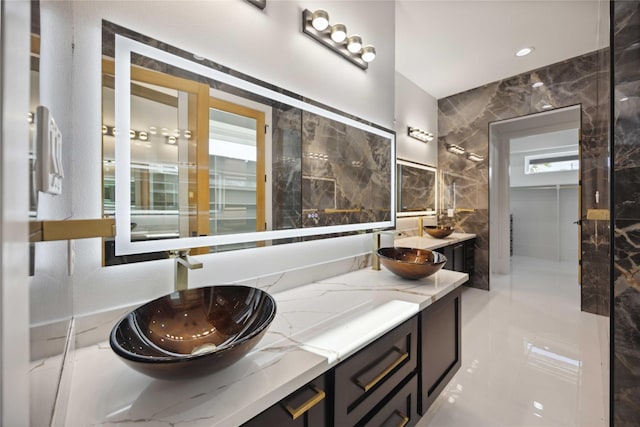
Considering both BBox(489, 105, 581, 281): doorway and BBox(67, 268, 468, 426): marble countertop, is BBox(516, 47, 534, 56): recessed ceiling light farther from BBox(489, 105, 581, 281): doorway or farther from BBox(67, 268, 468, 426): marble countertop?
BBox(67, 268, 468, 426): marble countertop

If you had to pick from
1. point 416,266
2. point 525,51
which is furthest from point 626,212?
point 525,51

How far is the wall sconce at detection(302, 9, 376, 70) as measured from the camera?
162cm

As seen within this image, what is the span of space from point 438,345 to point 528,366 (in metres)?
1.31

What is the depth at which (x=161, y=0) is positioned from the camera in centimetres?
107

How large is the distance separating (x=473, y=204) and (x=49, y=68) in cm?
438

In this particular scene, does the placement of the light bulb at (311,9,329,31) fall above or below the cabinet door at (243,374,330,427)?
above

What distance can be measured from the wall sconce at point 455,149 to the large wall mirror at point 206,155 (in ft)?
9.54

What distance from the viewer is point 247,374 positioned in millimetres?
731

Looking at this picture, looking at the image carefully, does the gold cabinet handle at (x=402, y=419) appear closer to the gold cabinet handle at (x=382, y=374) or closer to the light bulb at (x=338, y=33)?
the gold cabinet handle at (x=382, y=374)

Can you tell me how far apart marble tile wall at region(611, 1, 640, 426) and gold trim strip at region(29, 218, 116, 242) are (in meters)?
1.83

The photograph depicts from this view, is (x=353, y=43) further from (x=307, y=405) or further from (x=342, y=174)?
(x=307, y=405)

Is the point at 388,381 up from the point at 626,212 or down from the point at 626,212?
down

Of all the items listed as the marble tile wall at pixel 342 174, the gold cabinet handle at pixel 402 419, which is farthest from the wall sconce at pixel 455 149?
the gold cabinet handle at pixel 402 419

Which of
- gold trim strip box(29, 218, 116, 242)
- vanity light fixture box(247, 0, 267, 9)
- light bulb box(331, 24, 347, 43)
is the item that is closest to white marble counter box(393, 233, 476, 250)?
light bulb box(331, 24, 347, 43)
